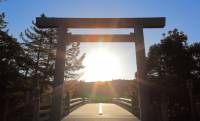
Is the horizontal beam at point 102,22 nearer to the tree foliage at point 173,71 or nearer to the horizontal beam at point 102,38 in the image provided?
the horizontal beam at point 102,38

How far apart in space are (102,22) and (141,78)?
271 cm

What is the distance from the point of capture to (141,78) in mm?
10805

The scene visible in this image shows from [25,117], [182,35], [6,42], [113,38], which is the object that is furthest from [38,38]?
[113,38]

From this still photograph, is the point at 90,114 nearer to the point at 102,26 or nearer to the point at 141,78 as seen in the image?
the point at 141,78

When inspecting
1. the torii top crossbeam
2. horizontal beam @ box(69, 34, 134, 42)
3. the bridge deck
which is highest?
the torii top crossbeam

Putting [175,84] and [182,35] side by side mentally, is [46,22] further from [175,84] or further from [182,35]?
[182,35]

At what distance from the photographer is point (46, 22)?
1089 cm

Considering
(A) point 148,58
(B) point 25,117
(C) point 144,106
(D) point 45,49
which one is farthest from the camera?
(D) point 45,49

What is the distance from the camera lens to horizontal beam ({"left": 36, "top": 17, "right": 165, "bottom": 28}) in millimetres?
10766

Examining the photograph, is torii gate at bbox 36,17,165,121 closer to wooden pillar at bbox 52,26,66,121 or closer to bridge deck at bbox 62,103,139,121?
wooden pillar at bbox 52,26,66,121

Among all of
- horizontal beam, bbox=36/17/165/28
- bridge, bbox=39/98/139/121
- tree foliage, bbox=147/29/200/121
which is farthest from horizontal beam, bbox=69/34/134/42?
tree foliage, bbox=147/29/200/121

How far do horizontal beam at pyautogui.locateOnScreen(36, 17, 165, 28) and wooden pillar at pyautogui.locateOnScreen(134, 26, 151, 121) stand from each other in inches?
12.1

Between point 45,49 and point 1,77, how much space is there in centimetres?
856

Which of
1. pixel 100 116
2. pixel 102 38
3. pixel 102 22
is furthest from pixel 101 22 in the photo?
pixel 100 116
